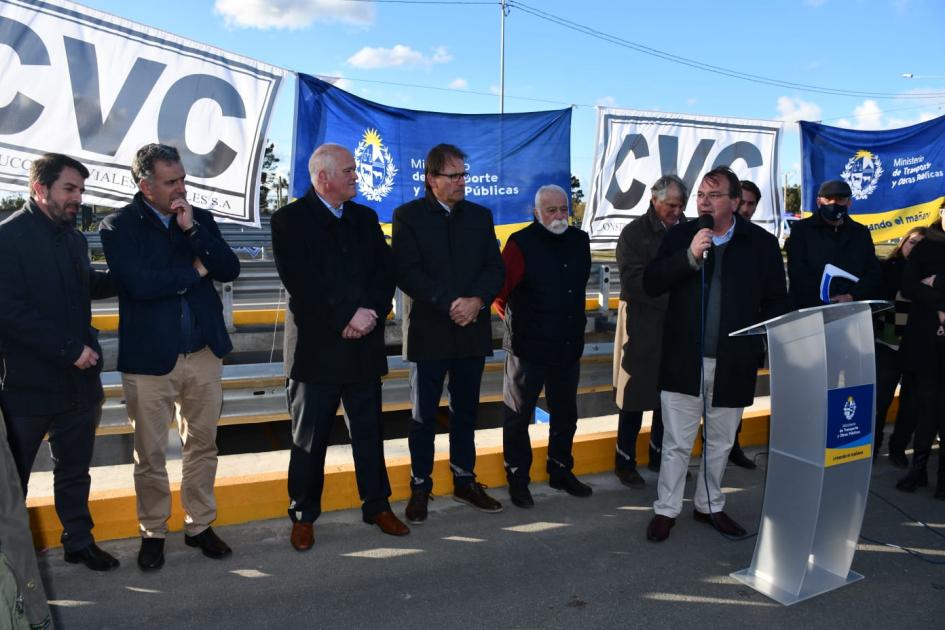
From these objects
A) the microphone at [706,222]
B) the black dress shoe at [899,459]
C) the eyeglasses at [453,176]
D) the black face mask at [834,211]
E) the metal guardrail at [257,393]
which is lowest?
the black dress shoe at [899,459]

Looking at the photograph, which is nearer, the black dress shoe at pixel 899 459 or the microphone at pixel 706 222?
→ the microphone at pixel 706 222

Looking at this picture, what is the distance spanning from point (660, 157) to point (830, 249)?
106 inches

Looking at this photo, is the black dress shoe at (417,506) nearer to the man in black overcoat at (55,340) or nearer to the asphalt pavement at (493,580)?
the asphalt pavement at (493,580)

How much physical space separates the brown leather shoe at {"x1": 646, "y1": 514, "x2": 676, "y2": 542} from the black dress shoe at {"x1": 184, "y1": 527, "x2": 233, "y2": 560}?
229 centimetres

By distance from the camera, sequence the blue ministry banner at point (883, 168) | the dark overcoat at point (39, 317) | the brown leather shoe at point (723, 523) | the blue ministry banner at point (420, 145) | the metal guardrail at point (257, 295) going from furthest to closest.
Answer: the metal guardrail at point (257, 295)
the blue ministry banner at point (883, 168)
the blue ministry banner at point (420, 145)
the brown leather shoe at point (723, 523)
the dark overcoat at point (39, 317)

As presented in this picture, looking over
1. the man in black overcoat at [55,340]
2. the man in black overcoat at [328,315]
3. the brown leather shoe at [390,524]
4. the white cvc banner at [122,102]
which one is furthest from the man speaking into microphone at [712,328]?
the white cvc banner at [122,102]

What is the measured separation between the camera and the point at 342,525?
13.2 feet

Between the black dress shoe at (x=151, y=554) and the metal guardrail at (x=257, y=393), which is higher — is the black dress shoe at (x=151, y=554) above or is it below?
below

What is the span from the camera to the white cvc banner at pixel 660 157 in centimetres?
714

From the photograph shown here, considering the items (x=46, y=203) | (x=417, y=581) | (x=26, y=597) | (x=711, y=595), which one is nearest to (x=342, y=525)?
(x=417, y=581)

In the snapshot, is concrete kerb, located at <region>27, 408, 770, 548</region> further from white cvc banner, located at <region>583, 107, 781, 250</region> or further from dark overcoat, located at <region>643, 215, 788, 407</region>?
white cvc banner, located at <region>583, 107, 781, 250</region>

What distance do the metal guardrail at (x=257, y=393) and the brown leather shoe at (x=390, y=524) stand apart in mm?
1881

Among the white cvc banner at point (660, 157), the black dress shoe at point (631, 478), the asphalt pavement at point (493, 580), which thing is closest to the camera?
the asphalt pavement at point (493, 580)

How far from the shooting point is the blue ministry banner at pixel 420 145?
5.79 m
